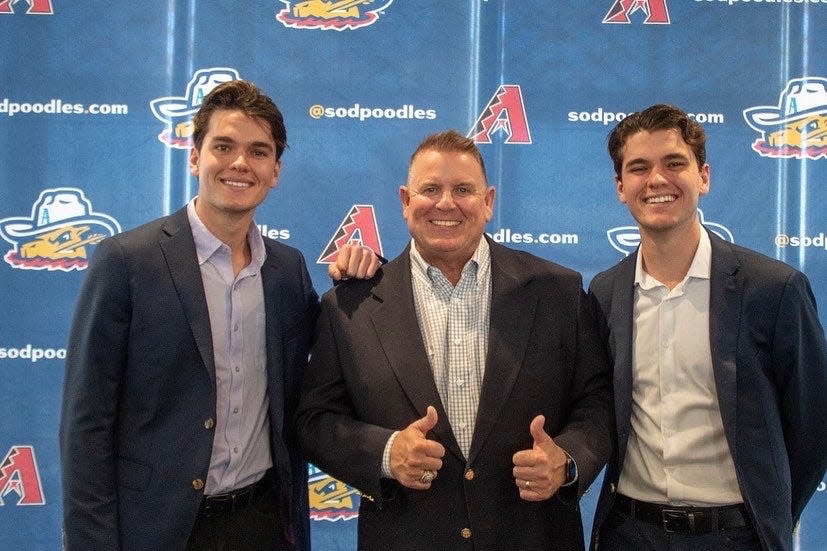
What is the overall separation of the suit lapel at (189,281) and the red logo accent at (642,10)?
2.96 m

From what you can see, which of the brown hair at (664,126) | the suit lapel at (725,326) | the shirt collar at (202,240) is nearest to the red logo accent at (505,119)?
the brown hair at (664,126)

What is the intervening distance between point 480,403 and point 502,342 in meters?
0.19

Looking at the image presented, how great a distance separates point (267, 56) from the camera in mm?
4145

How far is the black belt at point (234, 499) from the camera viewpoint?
2.15 meters

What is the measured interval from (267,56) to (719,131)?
2.54 m

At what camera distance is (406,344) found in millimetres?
2172

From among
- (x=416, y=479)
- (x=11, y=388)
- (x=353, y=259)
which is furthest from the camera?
(x=11, y=388)

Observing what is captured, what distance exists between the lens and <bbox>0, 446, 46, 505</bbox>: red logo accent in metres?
4.08

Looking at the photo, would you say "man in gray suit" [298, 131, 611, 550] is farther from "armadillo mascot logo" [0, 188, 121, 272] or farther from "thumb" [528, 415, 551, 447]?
"armadillo mascot logo" [0, 188, 121, 272]

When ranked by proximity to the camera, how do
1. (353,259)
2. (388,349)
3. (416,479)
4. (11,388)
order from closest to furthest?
(416,479)
(388,349)
(353,259)
(11,388)

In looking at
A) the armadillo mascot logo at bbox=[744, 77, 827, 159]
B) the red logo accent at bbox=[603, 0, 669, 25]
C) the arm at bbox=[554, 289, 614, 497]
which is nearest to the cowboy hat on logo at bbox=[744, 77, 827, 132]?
the armadillo mascot logo at bbox=[744, 77, 827, 159]

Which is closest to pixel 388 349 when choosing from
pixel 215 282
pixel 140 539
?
pixel 215 282

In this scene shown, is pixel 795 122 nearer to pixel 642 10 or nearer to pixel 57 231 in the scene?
pixel 642 10

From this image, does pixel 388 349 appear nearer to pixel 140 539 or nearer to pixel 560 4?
pixel 140 539
